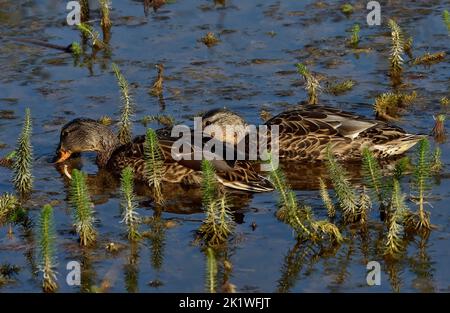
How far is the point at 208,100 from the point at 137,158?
2196 mm

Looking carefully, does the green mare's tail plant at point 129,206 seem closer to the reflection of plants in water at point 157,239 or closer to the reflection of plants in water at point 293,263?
the reflection of plants in water at point 157,239

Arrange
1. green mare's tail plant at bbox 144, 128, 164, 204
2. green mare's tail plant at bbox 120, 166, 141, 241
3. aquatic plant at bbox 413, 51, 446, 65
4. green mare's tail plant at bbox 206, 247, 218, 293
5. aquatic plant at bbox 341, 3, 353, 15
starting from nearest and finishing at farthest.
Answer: green mare's tail plant at bbox 206, 247, 218, 293 < green mare's tail plant at bbox 120, 166, 141, 241 < green mare's tail plant at bbox 144, 128, 164, 204 < aquatic plant at bbox 413, 51, 446, 65 < aquatic plant at bbox 341, 3, 353, 15

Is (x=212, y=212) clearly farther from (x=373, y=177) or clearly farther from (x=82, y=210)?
(x=373, y=177)

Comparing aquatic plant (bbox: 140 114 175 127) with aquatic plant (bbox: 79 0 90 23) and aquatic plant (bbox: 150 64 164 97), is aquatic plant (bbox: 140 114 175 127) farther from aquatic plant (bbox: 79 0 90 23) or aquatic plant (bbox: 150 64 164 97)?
aquatic plant (bbox: 79 0 90 23)

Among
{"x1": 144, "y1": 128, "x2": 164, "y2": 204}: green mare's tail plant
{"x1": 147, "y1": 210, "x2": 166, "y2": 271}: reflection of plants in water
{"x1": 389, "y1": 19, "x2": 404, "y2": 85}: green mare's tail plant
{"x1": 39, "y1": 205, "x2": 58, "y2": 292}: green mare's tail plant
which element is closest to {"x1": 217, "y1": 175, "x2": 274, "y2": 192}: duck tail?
{"x1": 144, "y1": 128, "x2": 164, "y2": 204}: green mare's tail plant

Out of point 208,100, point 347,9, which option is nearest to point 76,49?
point 208,100

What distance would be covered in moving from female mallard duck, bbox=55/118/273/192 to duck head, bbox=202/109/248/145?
868mm

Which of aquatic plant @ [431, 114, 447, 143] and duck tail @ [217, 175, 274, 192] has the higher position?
aquatic plant @ [431, 114, 447, 143]

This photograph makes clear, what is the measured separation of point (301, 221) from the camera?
10.3m

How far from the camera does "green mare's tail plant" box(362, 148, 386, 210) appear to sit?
10430 mm

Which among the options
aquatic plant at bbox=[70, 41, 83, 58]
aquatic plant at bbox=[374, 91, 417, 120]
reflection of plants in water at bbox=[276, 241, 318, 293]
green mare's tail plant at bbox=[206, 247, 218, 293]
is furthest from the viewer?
aquatic plant at bbox=[70, 41, 83, 58]

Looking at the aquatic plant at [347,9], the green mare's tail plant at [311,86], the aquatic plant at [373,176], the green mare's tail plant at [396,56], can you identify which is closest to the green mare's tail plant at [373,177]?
the aquatic plant at [373,176]

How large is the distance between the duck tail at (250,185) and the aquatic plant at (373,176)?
1.51m

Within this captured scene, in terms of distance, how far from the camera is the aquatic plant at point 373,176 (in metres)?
10.4
